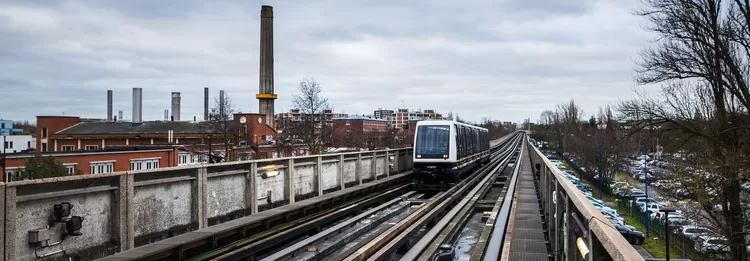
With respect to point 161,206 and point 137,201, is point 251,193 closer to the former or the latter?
point 161,206

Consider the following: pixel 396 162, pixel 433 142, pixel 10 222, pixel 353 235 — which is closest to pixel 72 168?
pixel 396 162

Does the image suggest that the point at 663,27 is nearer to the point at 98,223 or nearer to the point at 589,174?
the point at 98,223

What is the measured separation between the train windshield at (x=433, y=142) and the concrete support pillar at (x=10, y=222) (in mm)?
18478

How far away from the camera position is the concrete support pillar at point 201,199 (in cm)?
1079

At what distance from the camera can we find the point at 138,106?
81.1m

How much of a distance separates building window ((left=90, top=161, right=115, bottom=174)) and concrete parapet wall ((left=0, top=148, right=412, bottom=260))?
2879 centimetres

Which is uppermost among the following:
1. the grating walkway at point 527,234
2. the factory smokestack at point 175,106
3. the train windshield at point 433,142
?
the factory smokestack at point 175,106

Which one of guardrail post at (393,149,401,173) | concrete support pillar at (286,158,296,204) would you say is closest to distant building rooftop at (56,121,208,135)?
guardrail post at (393,149,401,173)

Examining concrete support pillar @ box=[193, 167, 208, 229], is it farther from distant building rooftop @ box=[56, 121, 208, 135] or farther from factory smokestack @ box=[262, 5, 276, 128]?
distant building rooftop @ box=[56, 121, 208, 135]

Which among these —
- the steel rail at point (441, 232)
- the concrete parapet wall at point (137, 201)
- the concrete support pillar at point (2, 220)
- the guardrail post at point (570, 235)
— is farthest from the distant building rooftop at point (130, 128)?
the guardrail post at point (570, 235)

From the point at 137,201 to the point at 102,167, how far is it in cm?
3405

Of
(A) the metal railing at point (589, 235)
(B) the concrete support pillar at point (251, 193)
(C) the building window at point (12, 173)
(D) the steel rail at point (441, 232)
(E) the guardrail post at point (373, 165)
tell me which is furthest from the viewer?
(C) the building window at point (12, 173)

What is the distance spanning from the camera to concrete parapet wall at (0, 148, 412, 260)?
699cm

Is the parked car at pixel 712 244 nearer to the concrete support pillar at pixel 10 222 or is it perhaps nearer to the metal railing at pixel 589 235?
the metal railing at pixel 589 235
